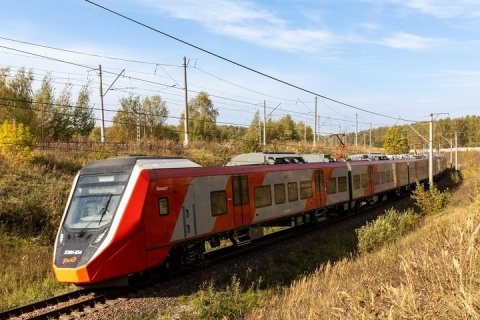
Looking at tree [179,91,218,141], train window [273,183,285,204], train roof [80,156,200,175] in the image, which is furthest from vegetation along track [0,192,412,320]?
tree [179,91,218,141]

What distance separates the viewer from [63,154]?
25578mm

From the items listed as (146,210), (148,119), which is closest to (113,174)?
(146,210)

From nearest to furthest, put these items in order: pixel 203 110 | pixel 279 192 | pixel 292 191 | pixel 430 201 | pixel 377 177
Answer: pixel 279 192 < pixel 292 191 < pixel 430 201 < pixel 377 177 < pixel 203 110

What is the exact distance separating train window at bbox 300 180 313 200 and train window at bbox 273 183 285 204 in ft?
5.33

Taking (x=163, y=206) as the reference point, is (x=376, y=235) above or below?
below

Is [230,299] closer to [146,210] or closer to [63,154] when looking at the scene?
[146,210]

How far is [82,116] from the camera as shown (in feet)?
125

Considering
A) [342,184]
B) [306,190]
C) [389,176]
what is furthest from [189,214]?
[389,176]

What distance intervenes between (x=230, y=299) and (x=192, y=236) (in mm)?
2523

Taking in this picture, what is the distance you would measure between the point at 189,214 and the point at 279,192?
219 inches

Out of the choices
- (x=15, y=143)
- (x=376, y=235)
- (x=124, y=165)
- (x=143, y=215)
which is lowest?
(x=376, y=235)

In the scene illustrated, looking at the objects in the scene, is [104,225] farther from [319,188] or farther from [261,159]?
[319,188]

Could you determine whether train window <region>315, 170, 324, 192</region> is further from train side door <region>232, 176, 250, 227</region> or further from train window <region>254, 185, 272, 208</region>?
train side door <region>232, 176, 250, 227</region>

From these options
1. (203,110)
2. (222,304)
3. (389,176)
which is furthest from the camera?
(203,110)
